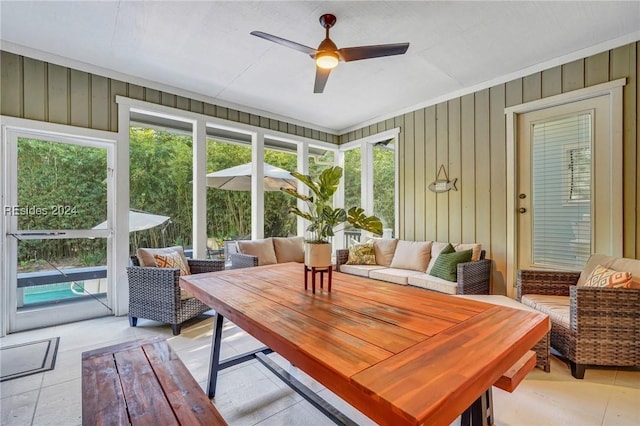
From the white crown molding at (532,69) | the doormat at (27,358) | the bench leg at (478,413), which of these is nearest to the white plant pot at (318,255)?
the bench leg at (478,413)

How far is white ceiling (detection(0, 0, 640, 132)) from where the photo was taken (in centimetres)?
247

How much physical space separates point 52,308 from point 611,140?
5.97 metres

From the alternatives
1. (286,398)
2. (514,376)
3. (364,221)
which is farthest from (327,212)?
(286,398)

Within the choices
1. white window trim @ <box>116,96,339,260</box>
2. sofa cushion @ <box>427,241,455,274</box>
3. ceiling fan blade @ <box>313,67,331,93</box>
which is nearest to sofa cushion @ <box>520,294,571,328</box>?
sofa cushion @ <box>427,241,455,274</box>

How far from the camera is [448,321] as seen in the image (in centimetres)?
123

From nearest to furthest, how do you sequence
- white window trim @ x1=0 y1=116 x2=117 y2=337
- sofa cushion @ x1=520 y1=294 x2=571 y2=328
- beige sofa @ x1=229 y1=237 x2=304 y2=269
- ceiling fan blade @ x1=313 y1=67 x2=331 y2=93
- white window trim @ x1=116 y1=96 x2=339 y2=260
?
sofa cushion @ x1=520 y1=294 x2=571 y2=328 < ceiling fan blade @ x1=313 y1=67 x2=331 y2=93 < white window trim @ x1=0 y1=116 x2=117 y2=337 < white window trim @ x1=116 y1=96 x2=339 y2=260 < beige sofa @ x1=229 y1=237 x2=304 y2=269

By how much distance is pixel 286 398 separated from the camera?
2023mm

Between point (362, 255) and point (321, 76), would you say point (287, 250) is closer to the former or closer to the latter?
point (362, 255)

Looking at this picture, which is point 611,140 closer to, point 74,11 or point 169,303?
point 169,303

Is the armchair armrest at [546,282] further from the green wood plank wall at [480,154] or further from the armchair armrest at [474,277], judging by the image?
the green wood plank wall at [480,154]

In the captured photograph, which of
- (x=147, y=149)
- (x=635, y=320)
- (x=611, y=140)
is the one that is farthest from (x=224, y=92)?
(x=635, y=320)

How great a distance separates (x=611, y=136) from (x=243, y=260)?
4179mm

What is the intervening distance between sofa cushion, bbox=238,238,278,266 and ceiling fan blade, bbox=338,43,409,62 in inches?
112

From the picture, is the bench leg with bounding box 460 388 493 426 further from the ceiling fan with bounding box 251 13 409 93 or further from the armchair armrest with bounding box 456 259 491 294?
the ceiling fan with bounding box 251 13 409 93
